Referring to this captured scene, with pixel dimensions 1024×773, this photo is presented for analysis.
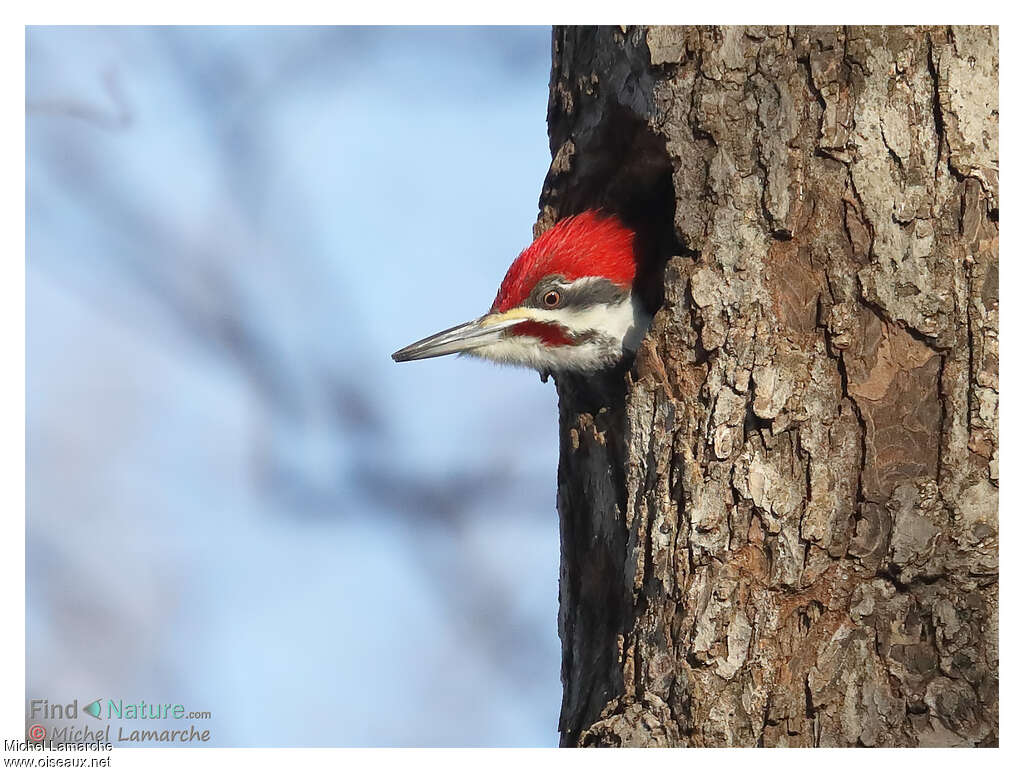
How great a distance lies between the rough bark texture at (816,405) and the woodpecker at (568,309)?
19.8 inches

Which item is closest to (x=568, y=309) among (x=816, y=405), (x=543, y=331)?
(x=543, y=331)

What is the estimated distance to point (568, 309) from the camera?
3.18 m

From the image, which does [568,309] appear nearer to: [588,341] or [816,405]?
[588,341]

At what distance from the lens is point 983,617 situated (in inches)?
94.3

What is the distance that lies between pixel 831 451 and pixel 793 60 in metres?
0.95

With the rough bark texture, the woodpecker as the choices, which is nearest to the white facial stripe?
the woodpecker

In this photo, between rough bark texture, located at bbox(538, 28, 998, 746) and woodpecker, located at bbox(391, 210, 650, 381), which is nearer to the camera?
rough bark texture, located at bbox(538, 28, 998, 746)

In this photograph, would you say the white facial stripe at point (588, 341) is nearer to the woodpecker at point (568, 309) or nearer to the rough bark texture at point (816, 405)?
the woodpecker at point (568, 309)

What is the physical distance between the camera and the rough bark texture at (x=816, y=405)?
2.39 metres

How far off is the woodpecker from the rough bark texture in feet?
1.65

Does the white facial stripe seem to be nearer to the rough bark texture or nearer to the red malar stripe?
the red malar stripe

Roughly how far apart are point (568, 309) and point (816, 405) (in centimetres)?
93

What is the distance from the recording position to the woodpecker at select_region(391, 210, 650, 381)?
3.16 metres
